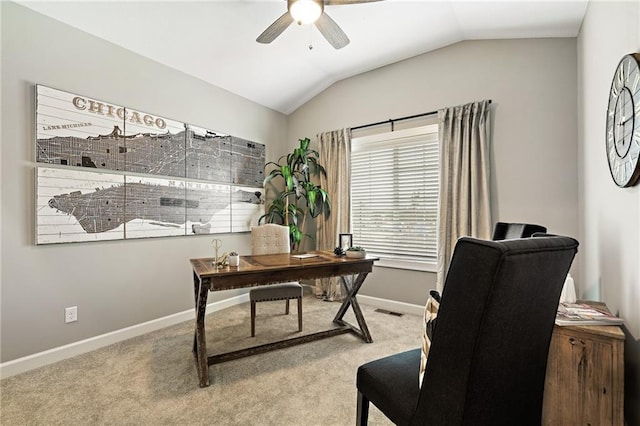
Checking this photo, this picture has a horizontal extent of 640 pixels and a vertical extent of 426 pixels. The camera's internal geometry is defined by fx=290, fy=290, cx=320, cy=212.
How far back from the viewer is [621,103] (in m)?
1.39

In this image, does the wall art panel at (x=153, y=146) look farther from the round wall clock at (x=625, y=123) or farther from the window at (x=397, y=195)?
the round wall clock at (x=625, y=123)

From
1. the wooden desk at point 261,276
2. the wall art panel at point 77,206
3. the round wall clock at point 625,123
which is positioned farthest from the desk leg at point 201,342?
the round wall clock at point 625,123

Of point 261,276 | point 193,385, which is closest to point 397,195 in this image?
point 261,276

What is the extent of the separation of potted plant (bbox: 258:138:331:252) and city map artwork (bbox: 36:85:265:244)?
1.69 ft

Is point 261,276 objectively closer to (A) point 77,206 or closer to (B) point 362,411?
(B) point 362,411

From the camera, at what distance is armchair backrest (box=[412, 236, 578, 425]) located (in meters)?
0.83

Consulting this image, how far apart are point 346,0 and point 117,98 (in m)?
2.28

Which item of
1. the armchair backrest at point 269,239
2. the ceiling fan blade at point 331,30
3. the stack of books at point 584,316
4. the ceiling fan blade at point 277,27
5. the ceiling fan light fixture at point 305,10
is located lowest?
the stack of books at point 584,316

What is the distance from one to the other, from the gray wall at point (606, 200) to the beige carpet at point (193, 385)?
136cm

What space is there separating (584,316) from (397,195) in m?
2.57

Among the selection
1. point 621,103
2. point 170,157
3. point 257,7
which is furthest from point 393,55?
point 170,157

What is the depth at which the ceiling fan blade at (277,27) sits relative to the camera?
7.22 feet

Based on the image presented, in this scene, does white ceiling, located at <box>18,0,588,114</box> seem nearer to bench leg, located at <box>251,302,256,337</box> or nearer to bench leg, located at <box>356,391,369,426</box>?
bench leg, located at <box>251,302,256,337</box>

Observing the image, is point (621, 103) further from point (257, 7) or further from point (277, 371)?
point (257, 7)
